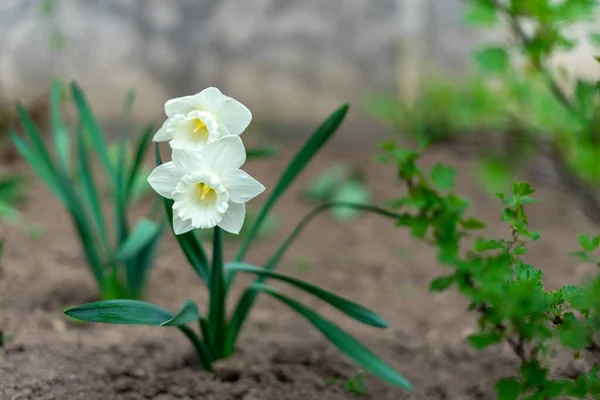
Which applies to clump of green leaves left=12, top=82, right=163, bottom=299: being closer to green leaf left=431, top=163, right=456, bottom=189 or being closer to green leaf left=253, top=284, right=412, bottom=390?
green leaf left=253, top=284, right=412, bottom=390

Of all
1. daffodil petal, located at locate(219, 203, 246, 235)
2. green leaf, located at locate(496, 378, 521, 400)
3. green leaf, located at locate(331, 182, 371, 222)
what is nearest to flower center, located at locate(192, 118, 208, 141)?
daffodil petal, located at locate(219, 203, 246, 235)

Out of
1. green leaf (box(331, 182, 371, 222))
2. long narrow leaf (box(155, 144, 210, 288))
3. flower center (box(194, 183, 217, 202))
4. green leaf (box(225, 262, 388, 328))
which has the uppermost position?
green leaf (box(331, 182, 371, 222))

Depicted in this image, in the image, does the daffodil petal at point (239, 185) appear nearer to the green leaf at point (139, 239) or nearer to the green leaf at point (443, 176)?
the green leaf at point (443, 176)

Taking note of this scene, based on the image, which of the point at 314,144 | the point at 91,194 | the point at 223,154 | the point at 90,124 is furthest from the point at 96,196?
the point at 223,154

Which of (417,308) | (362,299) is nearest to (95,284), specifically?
(362,299)

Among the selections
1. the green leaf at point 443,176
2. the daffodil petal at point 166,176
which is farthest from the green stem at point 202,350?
the green leaf at point 443,176

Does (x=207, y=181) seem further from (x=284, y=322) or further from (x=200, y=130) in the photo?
(x=284, y=322)

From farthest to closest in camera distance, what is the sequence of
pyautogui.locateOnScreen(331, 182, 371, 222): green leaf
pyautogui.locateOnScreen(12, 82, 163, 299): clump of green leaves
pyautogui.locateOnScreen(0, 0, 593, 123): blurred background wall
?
pyautogui.locateOnScreen(0, 0, 593, 123): blurred background wall < pyautogui.locateOnScreen(331, 182, 371, 222): green leaf < pyautogui.locateOnScreen(12, 82, 163, 299): clump of green leaves
